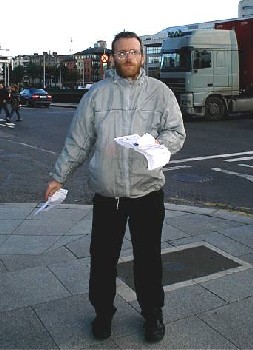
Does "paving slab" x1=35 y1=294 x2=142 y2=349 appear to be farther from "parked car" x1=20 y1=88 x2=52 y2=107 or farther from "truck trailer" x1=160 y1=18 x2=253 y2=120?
"parked car" x1=20 y1=88 x2=52 y2=107

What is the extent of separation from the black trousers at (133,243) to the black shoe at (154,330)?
0.09 m

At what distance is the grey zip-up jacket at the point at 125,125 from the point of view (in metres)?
2.70

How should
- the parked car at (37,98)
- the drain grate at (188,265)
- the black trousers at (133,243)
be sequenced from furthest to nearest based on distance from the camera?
the parked car at (37,98), the drain grate at (188,265), the black trousers at (133,243)

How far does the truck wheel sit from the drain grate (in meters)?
15.3

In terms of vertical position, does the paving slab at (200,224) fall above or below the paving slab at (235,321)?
above

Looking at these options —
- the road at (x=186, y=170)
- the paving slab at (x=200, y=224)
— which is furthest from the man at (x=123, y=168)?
the road at (x=186, y=170)

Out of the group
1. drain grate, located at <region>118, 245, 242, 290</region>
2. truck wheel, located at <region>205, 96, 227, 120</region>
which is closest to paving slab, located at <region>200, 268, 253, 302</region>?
drain grate, located at <region>118, 245, 242, 290</region>

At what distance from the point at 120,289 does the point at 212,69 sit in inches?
642

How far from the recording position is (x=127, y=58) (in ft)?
8.74

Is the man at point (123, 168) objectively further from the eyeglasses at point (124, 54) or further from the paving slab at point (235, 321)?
the paving slab at point (235, 321)

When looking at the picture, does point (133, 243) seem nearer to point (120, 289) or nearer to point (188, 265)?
point (120, 289)

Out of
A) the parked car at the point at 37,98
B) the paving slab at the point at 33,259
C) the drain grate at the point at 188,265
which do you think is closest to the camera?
the drain grate at the point at 188,265

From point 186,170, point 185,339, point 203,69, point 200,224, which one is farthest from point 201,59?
point 185,339

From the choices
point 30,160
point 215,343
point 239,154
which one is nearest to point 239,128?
point 239,154
